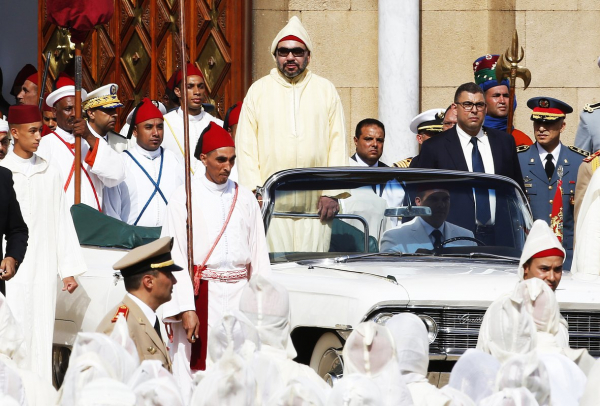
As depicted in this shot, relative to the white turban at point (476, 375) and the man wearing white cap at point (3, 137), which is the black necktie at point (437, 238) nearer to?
the man wearing white cap at point (3, 137)

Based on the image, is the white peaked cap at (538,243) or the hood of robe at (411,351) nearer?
the hood of robe at (411,351)

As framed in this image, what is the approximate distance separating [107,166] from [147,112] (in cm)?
56

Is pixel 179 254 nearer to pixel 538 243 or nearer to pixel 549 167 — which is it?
pixel 538 243

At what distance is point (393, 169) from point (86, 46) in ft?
20.5

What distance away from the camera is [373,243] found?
8742mm

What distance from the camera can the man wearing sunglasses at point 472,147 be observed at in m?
10.2

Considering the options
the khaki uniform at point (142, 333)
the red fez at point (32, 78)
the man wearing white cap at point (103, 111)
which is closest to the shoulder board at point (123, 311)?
the khaki uniform at point (142, 333)

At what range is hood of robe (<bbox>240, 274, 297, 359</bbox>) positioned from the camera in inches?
235

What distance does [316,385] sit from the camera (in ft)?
15.1

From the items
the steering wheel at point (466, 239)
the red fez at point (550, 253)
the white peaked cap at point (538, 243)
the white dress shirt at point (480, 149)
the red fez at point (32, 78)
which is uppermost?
the red fez at point (32, 78)

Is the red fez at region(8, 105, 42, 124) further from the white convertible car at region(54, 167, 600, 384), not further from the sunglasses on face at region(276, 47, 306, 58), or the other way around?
the sunglasses on face at region(276, 47, 306, 58)

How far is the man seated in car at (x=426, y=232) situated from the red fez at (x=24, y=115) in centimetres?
222

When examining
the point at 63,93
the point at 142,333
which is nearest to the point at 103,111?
the point at 63,93

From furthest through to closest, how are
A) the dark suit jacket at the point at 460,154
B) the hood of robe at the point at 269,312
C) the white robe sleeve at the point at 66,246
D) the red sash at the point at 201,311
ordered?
the dark suit jacket at the point at 460,154, the white robe sleeve at the point at 66,246, the red sash at the point at 201,311, the hood of robe at the point at 269,312
